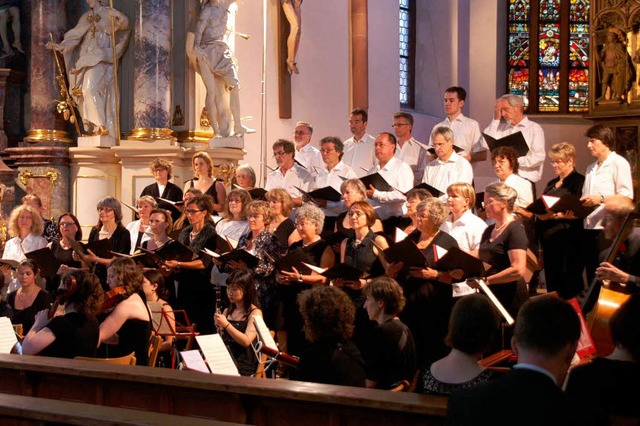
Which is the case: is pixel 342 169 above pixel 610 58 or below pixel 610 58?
below

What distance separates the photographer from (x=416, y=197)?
7.46 m

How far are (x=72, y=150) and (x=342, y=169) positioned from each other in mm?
3469

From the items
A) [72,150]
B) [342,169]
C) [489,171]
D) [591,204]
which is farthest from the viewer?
[489,171]

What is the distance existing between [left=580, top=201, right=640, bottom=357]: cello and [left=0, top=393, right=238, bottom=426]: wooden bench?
2.35 meters

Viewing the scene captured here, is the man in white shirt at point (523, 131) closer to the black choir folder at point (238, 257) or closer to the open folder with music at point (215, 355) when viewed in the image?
the black choir folder at point (238, 257)

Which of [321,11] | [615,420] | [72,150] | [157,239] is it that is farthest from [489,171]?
[615,420]

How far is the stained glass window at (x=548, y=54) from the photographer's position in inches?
679

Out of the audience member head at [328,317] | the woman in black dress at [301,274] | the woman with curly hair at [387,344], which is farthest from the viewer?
the woman in black dress at [301,274]

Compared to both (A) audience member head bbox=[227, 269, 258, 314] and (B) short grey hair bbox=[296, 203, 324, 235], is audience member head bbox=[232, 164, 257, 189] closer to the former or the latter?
(B) short grey hair bbox=[296, 203, 324, 235]

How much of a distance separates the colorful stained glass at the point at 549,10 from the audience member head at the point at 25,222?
34.8 ft

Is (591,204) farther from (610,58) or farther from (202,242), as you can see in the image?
(610,58)

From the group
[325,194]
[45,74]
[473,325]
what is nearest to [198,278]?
[325,194]

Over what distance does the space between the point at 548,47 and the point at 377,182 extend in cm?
1030

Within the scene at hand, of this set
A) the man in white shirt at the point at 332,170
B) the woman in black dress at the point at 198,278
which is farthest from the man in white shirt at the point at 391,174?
the woman in black dress at the point at 198,278
